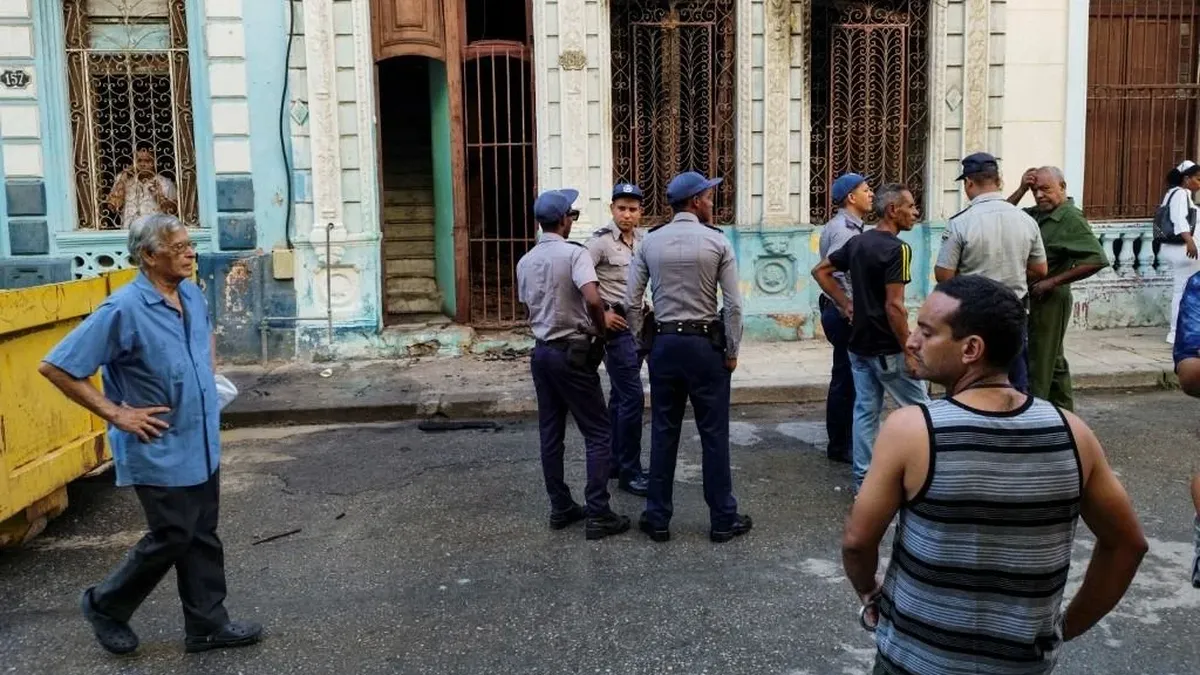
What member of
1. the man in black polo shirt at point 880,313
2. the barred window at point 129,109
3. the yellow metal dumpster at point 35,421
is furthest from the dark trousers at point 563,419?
the barred window at point 129,109

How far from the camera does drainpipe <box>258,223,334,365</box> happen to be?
10062 mm

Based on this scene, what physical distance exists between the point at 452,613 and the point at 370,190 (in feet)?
21.5

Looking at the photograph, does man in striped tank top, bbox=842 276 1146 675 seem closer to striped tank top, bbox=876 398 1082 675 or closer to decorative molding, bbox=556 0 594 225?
striped tank top, bbox=876 398 1082 675

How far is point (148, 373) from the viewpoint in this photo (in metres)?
3.93

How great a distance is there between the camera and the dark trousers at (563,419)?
5.31 m

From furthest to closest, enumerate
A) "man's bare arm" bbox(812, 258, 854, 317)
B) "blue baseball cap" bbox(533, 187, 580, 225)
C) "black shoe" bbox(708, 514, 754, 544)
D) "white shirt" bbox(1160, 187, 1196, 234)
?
"white shirt" bbox(1160, 187, 1196, 234) < "man's bare arm" bbox(812, 258, 854, 317) < "blue baseball cap" bbox(533, 187, 580, 225) < "black shoe" bbox(708, 514, 754, 544)

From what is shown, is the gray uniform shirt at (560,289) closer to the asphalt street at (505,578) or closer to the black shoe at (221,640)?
the asphalt street at (505,578)

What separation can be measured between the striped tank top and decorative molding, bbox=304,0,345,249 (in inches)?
339

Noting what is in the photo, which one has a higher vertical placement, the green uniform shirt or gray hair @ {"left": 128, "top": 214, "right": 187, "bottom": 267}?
gray hair @ {"left": 128, "top": 214, "right": 187, "bottom": 267}

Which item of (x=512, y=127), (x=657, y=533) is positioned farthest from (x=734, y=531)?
(x=512, y=127)

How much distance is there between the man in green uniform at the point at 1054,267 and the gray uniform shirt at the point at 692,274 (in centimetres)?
218

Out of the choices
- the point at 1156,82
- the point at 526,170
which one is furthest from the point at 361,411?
the point at 1156,82

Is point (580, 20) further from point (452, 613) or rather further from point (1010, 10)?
point (452, 613)

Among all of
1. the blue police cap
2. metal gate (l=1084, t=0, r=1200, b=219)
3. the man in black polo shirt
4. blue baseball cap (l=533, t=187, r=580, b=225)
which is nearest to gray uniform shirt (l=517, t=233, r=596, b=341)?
blue baseball cap (l=533, t=187, r=580, b=225)
